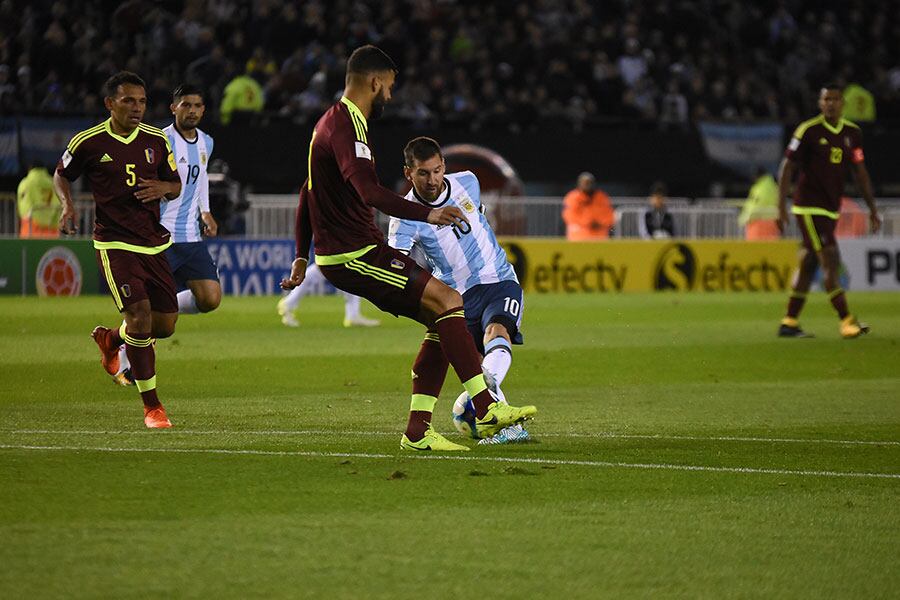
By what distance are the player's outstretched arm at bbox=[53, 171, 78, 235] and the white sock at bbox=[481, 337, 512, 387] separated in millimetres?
2572

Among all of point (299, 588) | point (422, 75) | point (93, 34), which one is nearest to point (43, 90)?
point (93, 34)

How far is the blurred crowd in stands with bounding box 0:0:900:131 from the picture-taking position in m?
26.2

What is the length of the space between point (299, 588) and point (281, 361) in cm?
956

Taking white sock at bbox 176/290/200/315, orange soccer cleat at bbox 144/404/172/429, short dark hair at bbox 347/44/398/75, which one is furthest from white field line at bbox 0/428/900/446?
white sock at bbox 176/290/200/315

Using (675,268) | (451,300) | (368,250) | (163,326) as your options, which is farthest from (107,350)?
(675,268)

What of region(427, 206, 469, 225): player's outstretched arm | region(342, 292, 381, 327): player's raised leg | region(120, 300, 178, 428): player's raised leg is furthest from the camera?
region(342, 292, 381, 327): player's raised leg

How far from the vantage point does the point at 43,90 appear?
25703 millimetres

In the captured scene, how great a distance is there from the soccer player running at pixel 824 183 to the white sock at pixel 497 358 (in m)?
8.39

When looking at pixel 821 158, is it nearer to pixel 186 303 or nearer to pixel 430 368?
pixel 186 303

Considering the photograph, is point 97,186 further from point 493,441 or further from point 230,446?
point 493,441

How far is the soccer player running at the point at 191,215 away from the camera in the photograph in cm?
1221

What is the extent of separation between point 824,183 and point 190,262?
7.74 meters

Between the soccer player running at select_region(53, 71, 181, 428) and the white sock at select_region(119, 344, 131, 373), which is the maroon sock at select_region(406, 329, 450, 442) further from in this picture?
the white sock at select_region(119, 344, 131, 373)

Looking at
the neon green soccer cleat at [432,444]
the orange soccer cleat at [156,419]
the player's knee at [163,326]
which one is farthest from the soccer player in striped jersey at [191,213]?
the neon green soccer cleat at [432,444]
